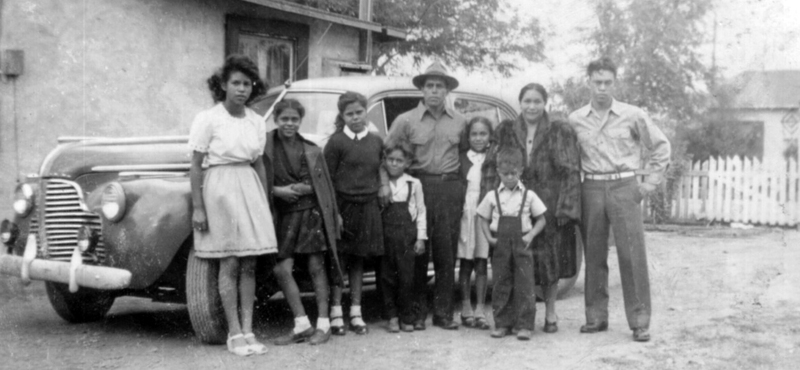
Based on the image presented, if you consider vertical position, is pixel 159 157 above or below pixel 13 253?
above

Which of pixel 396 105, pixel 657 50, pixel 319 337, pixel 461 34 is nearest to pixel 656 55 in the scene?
pixel 657 50

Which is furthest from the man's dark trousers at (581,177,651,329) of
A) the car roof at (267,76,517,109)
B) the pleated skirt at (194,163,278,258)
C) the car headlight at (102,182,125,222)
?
the car headlight at (102,182,125,222)

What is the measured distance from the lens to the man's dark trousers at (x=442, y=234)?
5.63 meters

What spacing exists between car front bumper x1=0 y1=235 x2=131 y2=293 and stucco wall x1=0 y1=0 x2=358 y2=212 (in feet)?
10.3

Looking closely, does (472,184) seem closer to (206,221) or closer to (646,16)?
(206,221)

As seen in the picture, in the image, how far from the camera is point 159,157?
5.43 meters

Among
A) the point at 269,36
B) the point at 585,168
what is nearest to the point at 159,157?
the point at 585,168

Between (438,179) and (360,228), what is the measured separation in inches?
25.7

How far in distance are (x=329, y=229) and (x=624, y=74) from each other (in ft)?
52.5

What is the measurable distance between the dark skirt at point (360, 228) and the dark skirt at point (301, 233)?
26 centimetres

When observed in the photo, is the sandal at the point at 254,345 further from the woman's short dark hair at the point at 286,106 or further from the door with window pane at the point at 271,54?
the door with window pane at the point at 271,54

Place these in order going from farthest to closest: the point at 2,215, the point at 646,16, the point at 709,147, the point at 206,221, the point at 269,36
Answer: the point at 709,147 → the point at 646,16 → the point at 269,36 → the point at 2,215 → the point at 206,221

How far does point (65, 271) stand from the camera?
4809 mm

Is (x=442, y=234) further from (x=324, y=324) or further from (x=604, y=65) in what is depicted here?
(x=604, y=65)
